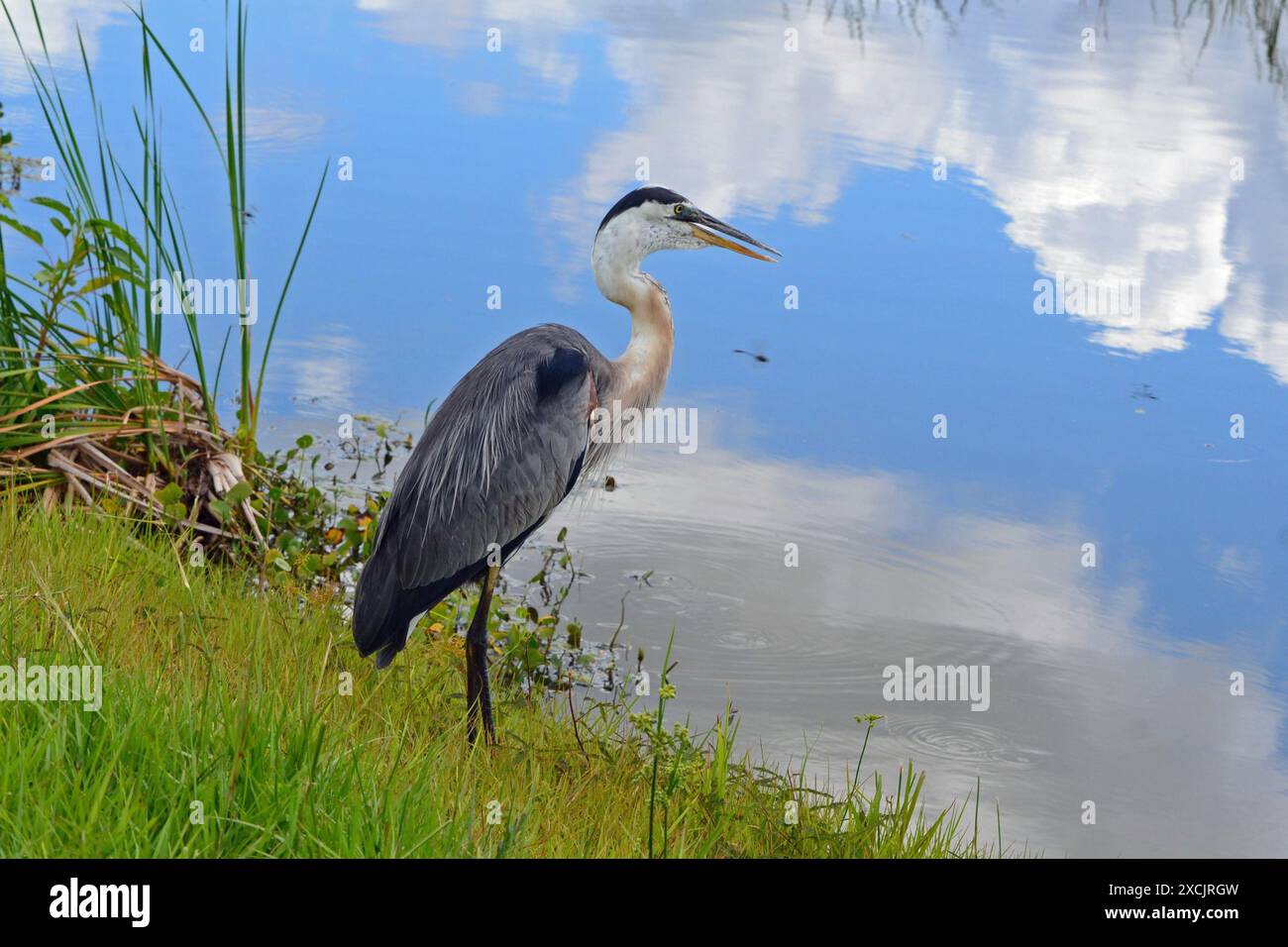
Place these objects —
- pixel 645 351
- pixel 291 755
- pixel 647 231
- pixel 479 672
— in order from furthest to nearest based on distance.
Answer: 1. pixel 645 351
2. pixel 647 231
3. pixel 479 672
4. pixel 291 755

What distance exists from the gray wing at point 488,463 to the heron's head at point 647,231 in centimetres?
40

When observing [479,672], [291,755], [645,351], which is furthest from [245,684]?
[645,351]

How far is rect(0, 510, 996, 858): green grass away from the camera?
2.73 meters

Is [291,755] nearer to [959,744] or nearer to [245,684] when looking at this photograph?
[245,684]

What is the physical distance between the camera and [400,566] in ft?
16.2

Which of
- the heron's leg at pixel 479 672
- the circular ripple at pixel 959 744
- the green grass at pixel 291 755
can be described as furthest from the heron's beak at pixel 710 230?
the circular ripple at pixel 959 744

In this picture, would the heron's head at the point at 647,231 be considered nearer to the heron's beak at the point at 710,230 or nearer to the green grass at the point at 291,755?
the heron's beak at the point at 710,230

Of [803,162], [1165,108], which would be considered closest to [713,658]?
[803,162]

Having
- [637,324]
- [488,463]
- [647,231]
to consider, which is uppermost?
[647,231]

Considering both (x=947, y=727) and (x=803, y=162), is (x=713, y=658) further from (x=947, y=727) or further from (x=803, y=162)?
(x=803, y=162)

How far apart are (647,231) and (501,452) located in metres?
1.09

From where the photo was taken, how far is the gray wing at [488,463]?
5047 millimetres

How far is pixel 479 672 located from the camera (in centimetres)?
484
